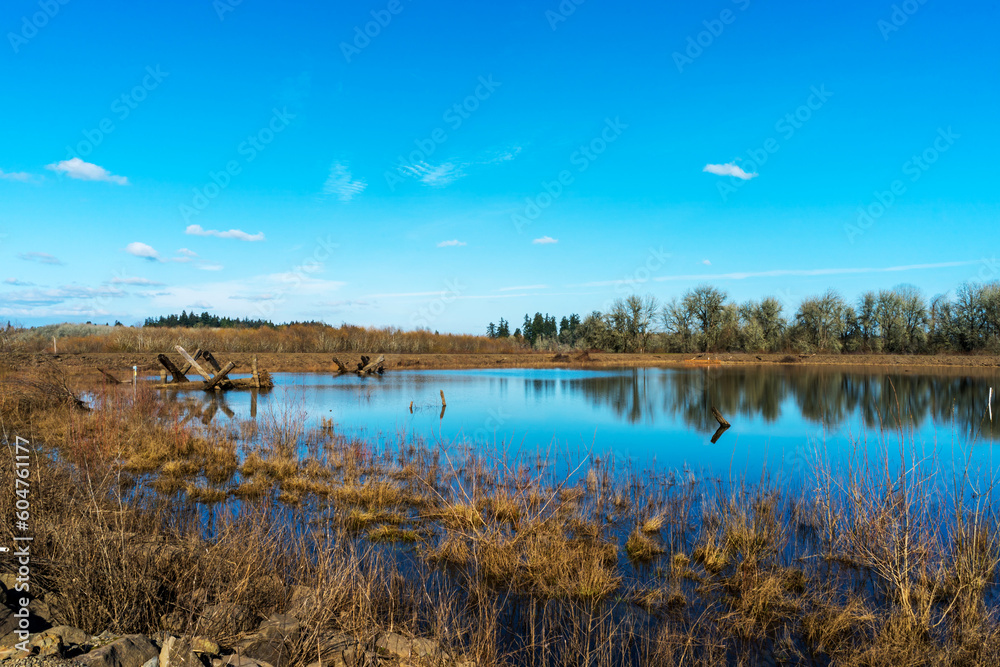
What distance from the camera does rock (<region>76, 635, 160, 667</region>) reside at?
3348 millimetres

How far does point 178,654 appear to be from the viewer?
3.37 meters

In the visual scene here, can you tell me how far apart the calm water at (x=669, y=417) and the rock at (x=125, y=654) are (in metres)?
7.53

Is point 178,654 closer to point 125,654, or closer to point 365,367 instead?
point 125,654

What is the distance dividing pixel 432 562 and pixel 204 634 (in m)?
2.96

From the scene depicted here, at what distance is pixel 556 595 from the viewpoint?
5621 millimetres

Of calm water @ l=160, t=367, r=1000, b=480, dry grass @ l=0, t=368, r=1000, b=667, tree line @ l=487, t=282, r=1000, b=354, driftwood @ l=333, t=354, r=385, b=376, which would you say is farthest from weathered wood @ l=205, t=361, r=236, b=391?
tree line @ l=487, t=282, r=1000, b=354

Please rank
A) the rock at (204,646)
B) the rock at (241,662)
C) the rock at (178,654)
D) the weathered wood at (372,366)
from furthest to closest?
the weathered wood at (372,366)
the rock at (204,646)
the rock at (241,662)
the rock at (178,654)

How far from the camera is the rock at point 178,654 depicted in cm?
334

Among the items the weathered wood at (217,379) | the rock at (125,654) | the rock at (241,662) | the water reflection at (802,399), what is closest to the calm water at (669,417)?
the water reflection at (802,399)

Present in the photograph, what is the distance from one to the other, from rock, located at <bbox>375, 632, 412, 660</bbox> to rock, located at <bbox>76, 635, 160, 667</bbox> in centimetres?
152

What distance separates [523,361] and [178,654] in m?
54.1

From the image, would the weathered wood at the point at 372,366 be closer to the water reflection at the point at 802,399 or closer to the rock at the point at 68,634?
the water reflection at the point at 802,399

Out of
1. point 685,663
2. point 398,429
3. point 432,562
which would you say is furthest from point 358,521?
point 398,429

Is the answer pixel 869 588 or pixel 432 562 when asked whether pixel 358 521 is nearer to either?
pixel 432 562
